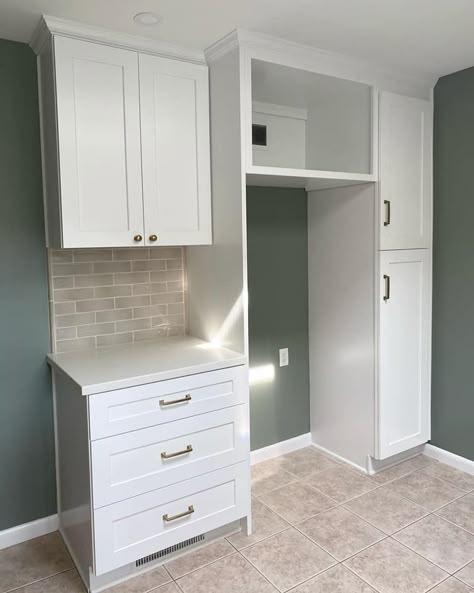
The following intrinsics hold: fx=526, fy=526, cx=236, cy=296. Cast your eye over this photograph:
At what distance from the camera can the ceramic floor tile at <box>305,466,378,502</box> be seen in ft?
9.30

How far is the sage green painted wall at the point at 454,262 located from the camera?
2895mm

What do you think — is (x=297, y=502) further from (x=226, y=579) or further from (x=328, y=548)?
(x=226, y=579)

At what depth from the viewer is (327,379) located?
10.7 ft

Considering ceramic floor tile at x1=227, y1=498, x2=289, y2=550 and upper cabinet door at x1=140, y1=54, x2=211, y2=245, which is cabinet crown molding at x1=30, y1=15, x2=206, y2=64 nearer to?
upper cabinet door at x1=140, y1=54, x2=211, y2=245

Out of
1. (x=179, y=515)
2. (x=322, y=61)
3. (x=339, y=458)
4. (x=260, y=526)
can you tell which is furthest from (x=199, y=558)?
(x=322, y=61)

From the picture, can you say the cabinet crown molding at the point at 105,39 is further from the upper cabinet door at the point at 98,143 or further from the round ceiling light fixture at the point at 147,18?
the round ceiling light fixture at the point at 147,18

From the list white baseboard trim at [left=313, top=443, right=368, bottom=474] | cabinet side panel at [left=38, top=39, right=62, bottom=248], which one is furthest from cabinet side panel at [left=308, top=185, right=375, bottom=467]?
A: cabinet side panel at [left=38, top=39, right=62, bottom=248]

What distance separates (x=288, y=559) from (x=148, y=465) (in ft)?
2.47

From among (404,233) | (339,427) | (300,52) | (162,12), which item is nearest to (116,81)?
(162,12)

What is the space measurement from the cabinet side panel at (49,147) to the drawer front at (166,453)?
0.88 metres

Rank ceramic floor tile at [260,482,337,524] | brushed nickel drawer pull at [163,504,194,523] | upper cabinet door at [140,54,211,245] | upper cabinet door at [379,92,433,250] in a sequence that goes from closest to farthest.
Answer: brushed nickel drawer pull at [163,504,194,523]
upper cabinet door at [140,54,211,245]
ceramic floor tile at [260,482,337,524]
upper cabinet door at [379,92,433,250]

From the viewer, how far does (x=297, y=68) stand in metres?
2.45

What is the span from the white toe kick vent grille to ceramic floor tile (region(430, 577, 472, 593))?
994 millimetres

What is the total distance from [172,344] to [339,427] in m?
1.24
